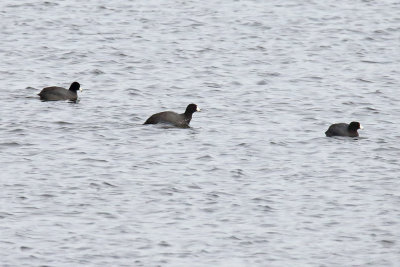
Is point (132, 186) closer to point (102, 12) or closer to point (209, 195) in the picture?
point (209, 195)

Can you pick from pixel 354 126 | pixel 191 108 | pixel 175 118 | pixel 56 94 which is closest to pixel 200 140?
pixel 175 118

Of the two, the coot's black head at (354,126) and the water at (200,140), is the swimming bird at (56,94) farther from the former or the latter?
the coot's black head at (354,126)

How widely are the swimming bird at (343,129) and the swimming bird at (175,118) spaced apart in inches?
159

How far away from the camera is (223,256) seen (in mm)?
21719

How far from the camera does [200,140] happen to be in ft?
103

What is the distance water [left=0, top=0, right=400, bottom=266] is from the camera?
22.5 meters

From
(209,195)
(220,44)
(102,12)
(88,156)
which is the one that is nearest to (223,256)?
(209,195)

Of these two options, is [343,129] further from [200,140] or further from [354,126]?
[200,140]

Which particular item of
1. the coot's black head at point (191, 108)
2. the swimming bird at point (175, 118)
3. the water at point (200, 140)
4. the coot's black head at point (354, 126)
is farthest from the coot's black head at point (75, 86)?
the coot's black head at point (354, 126)

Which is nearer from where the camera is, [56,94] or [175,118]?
[175,118]

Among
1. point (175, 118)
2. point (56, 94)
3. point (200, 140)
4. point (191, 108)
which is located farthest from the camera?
point (56, 94)

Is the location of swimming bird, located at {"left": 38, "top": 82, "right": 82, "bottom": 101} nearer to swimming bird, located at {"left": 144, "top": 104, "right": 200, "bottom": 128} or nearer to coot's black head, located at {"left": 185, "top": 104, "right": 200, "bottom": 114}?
swimming bird, located at {"left": 144, "top": 104, "right": 200, "bottom": 128}

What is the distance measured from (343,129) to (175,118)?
15.7 feet

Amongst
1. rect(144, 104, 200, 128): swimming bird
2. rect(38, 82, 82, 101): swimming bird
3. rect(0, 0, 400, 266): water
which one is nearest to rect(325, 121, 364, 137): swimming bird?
rect(0, 0, 400, 266): water
